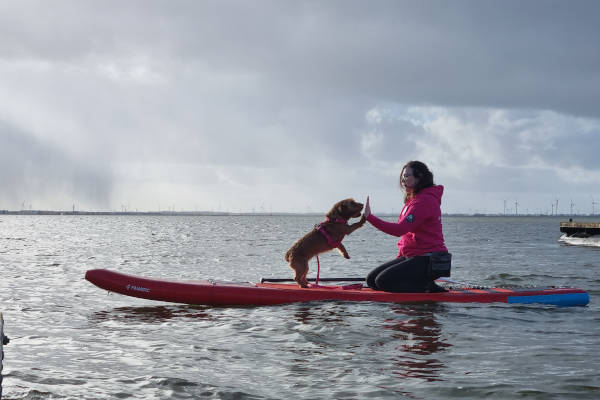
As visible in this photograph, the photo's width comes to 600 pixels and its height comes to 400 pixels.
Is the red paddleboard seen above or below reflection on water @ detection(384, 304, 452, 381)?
above

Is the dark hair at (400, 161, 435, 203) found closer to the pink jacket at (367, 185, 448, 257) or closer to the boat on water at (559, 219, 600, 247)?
the pink jacket at (367, 185, 448, 257)

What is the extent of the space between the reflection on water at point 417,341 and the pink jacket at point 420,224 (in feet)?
3.32

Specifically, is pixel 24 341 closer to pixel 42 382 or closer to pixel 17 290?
pixel 42 382

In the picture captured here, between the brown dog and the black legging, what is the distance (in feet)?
2.56

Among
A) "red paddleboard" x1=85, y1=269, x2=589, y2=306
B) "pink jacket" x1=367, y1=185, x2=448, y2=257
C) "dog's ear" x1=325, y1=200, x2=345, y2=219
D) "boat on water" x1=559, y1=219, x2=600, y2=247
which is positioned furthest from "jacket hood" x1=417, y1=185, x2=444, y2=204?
"boat on water" x1=559, y1=219, x2=600, y2=247

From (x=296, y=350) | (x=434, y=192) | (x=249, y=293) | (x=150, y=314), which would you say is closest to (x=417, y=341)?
(x=296, y=350)

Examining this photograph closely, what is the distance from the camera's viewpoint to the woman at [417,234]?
8.86 metres

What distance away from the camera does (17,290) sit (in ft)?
41.9

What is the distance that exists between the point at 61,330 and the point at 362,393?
5.01 metres

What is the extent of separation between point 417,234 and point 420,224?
31cm

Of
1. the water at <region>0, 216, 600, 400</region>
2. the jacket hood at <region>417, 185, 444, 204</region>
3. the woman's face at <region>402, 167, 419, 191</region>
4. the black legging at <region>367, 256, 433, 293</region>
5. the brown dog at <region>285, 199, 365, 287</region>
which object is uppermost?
the woman's face at <region>402, 167, 419, 191</region>

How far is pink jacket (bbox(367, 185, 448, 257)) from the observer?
879 centimetres

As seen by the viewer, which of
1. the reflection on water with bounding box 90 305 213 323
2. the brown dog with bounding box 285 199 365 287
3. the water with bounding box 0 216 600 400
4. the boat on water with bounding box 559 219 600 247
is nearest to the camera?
the water with bounding box 0 216 600 400

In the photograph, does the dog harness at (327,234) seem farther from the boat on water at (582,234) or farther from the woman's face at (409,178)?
the boat on water at (582,234)
